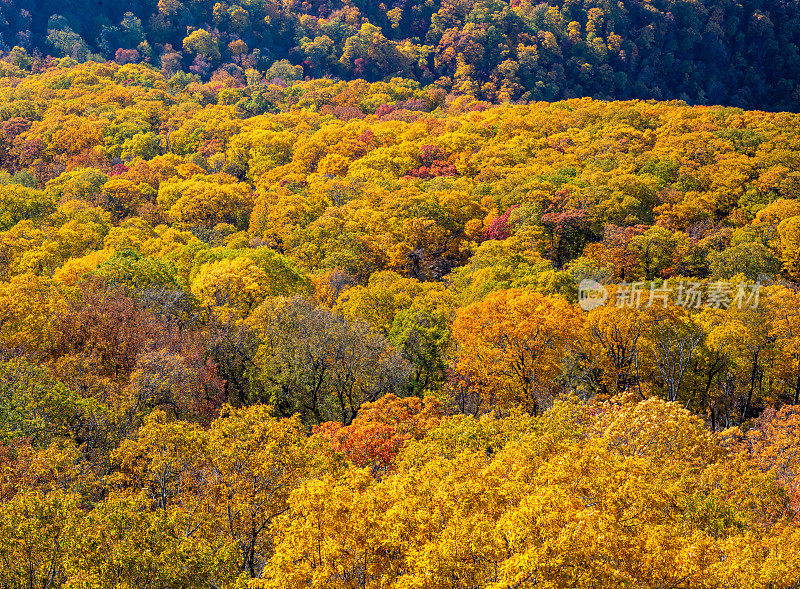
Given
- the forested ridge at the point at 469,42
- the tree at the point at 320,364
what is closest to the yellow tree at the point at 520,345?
the tree at the point at 320,364

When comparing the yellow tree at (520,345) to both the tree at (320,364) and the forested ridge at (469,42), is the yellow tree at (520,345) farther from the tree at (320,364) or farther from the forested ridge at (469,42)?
the forested ridge at (469,42)

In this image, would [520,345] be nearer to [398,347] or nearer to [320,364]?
[398,347]

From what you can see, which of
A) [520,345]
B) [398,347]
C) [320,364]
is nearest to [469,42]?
[398,347]

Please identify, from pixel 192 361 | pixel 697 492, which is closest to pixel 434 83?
pixel 192 361

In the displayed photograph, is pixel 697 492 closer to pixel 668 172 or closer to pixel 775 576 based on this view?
pixel 775 576

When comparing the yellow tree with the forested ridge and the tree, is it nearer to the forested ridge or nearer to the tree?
the tree

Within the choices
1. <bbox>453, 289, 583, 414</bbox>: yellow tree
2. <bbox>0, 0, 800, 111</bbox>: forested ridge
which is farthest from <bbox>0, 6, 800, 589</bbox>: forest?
<bbox>0, 0, 800, 111</bbox>: forested ridge
